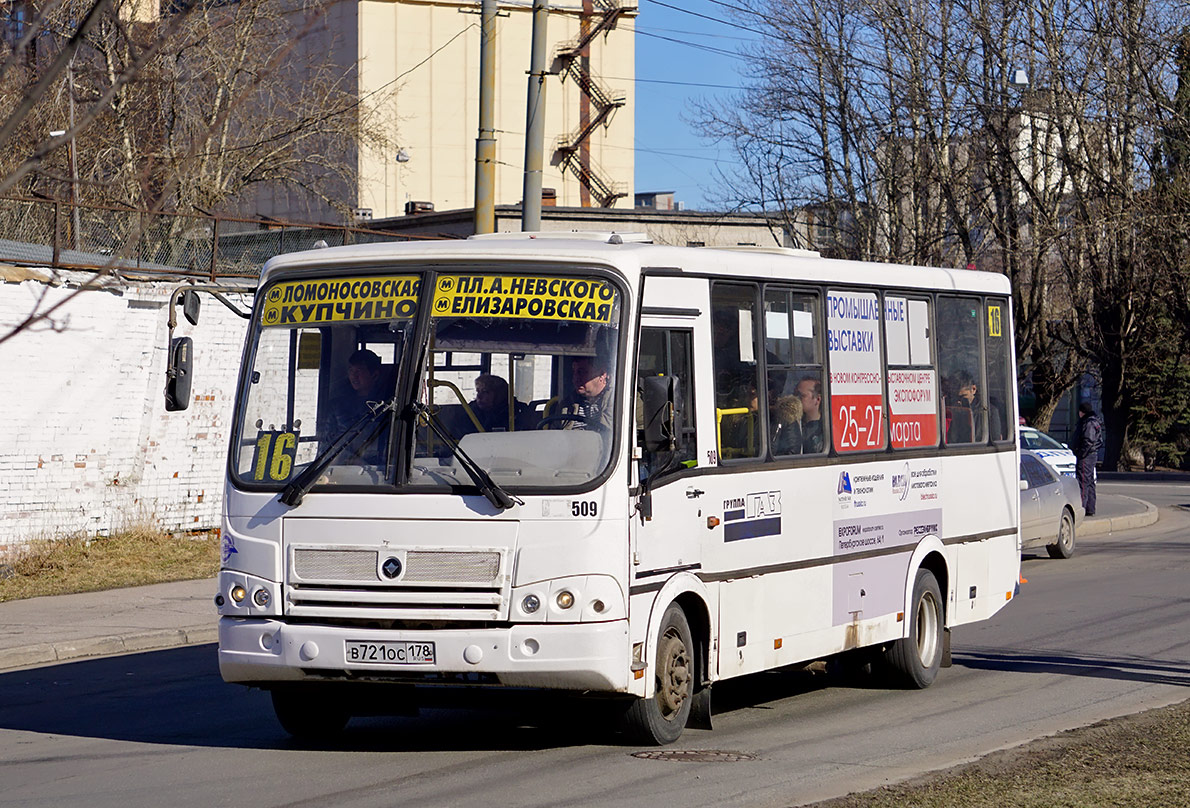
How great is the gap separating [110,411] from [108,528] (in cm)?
141

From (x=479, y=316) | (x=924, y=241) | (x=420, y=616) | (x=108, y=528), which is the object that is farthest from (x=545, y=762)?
(x=924, y=241)

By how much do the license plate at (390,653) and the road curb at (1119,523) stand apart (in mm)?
18382

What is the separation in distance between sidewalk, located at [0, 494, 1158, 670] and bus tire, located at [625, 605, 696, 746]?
20.4ft

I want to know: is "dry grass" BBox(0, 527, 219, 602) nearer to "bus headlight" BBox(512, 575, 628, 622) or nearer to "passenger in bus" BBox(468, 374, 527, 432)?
"passenger in bus" BBox(468, 374, 527, 432)

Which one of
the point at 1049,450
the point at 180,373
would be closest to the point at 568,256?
the point at 180,373

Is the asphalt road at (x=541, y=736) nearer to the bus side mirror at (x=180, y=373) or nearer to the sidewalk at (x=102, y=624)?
the sidewalk at (x=102, y=624)

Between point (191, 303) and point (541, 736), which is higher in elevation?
point (191, 303)

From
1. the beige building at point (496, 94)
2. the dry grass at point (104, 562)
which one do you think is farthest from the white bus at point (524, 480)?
the beige building at point (496, 94)

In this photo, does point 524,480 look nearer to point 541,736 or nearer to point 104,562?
point 541,736

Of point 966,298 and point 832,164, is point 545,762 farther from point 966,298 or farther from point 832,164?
point 832,164

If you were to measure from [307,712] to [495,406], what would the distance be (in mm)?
2119

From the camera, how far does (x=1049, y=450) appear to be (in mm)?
28266

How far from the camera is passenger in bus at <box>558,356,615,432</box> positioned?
852 cm

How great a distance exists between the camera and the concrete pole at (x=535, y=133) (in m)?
16.8
